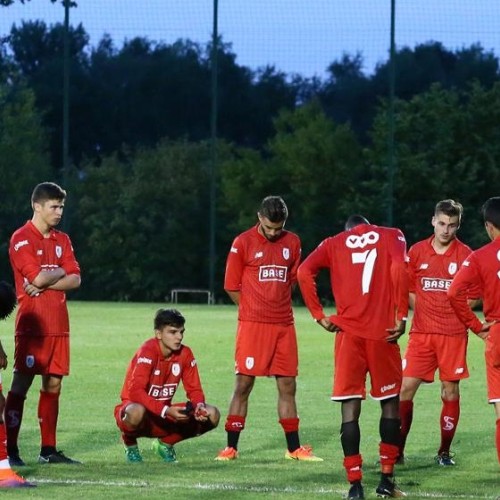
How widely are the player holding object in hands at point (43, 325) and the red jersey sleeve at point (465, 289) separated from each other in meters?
2.73

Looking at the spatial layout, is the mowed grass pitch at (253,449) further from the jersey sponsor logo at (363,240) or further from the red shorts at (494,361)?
the jersey sponsor logo at (363,240)

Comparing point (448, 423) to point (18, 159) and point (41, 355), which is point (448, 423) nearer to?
point (41, 355)

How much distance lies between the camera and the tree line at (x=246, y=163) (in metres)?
38.9

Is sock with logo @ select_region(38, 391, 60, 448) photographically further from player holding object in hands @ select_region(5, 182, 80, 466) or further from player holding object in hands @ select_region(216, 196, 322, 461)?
player holding object in hands @ select_region(216, 196, 322, 461)

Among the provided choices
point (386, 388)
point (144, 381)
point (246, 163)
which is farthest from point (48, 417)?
point (246, 163)

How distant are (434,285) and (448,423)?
99 centimetres

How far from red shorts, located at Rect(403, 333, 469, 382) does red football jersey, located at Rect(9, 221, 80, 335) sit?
2465 mm

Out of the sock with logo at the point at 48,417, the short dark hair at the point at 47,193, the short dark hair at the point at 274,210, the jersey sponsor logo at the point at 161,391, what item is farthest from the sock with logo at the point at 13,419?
the short dark hair at the point at 274,210

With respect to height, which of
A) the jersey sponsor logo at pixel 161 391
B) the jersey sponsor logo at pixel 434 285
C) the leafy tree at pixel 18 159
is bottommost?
the jersey sponsor logo at pixel 161 391

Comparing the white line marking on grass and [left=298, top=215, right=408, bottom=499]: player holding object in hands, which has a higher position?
[left=298, top=215, right=408, bottom=499]: player holding object in hands

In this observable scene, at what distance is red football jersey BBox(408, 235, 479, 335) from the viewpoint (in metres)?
9.97

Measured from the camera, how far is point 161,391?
31.7 feet

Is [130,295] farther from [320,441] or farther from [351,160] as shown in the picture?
[320,441]

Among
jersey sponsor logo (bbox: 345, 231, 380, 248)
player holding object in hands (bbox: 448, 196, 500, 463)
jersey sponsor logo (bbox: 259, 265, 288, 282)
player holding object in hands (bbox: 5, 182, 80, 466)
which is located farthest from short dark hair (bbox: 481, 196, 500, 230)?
player holding object in hands (bbox: 5, 182, 80, 466)
